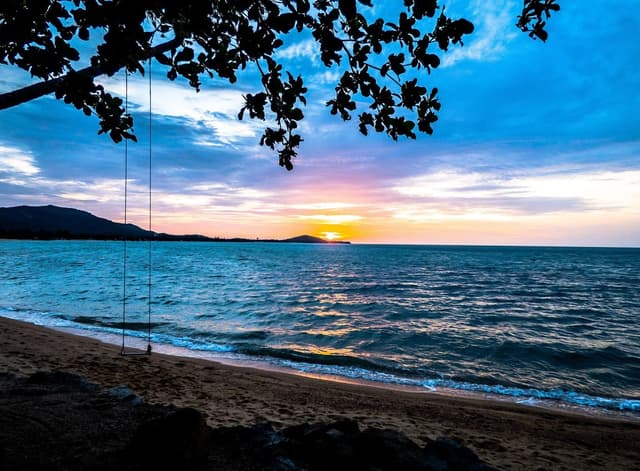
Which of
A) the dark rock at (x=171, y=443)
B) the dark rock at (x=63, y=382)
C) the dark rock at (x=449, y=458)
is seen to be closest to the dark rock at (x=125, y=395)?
the dark rock at (x=63, y=382)

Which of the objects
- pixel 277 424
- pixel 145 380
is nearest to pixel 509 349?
pixel 277 424

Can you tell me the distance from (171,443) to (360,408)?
5.10 metres

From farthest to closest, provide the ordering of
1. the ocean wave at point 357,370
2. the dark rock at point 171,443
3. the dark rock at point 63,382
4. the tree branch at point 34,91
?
the ocean wave at point 357,370 < the dark rock at point 63,382 < the dark rock at point 171,443 < the tree branch at point 34,91

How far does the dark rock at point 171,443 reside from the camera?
3.32 m

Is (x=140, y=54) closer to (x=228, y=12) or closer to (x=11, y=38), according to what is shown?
(x=11, y=38)

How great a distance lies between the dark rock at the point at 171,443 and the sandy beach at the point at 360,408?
8.49ft

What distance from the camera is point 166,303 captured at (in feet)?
72.4

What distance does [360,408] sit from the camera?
7.60m

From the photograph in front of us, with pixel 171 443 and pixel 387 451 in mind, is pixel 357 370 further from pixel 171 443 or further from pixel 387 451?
pixel 171 443

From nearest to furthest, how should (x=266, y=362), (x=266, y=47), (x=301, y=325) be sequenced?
(x=266, y=47) → (x=266, y=362) → (x=301, y=325)

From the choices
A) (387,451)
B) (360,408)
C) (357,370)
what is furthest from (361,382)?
(387,451)

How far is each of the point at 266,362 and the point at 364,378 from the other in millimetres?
3470

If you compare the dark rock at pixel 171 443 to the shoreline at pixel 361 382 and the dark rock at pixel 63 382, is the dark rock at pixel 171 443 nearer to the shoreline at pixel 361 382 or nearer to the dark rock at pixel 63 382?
the dark rock at pixel 63 382

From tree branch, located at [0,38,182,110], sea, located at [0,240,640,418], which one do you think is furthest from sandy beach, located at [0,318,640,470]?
tree branch, located at [0,38,182,110]
